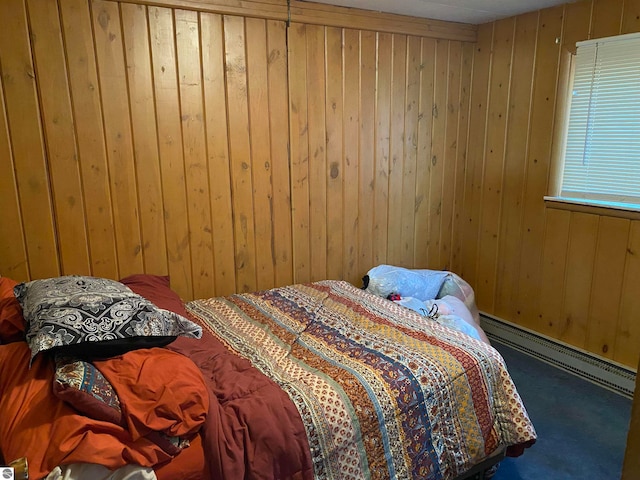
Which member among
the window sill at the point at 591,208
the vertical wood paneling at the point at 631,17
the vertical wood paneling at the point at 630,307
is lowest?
the vertical wood paneling at the point at 630,307

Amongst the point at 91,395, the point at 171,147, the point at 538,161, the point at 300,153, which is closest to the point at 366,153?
the point at 300,153

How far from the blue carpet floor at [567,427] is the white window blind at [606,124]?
3.58 feet

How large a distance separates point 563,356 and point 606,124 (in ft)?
4.71

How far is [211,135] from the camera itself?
8.39 feet

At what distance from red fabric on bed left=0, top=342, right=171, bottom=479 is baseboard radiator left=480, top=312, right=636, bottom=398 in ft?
8.44

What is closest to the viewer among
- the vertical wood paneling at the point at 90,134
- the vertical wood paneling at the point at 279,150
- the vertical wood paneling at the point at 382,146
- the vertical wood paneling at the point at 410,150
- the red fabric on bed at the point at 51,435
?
the red fabric on bed at the point at 51,435

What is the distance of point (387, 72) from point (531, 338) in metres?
2.01

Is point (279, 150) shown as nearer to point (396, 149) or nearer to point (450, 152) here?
point (396, 149)

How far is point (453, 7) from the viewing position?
2.86m

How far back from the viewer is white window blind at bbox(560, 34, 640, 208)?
8.49 ft

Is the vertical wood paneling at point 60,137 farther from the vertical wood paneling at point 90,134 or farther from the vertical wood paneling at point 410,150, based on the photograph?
the vertical wood paneling at point 410,150

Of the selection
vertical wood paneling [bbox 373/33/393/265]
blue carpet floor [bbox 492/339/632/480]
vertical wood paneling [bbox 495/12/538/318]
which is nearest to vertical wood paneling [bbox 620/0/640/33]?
vertical wood paneling [bbox 495/12/538/318]

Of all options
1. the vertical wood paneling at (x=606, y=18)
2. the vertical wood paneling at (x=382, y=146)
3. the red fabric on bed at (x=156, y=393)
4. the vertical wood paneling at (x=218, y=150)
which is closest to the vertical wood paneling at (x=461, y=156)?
the vertical wood paneling at (x=382, y=146)

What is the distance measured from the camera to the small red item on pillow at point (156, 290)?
210 cm
